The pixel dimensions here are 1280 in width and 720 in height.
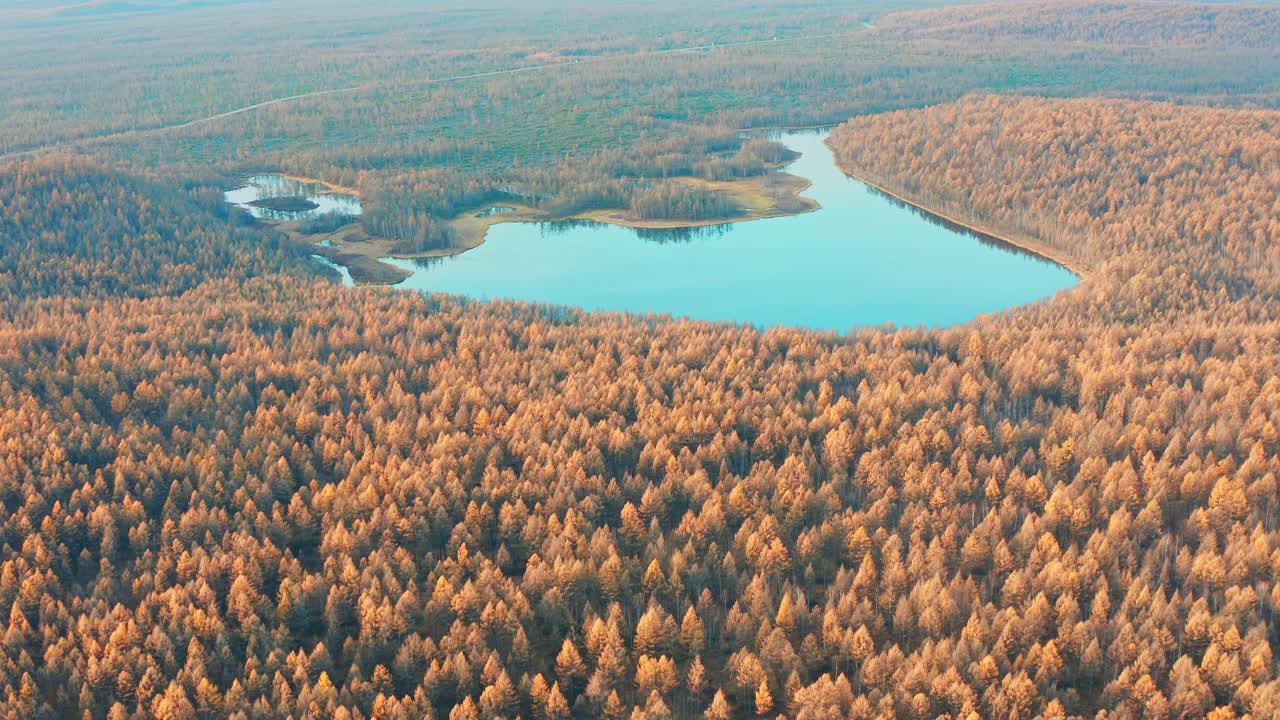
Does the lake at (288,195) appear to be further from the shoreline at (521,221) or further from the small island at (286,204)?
the shoreline at (521,221)

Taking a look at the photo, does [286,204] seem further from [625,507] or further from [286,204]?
[625,507]

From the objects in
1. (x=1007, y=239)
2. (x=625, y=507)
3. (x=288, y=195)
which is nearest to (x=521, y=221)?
(x=288, y=195)

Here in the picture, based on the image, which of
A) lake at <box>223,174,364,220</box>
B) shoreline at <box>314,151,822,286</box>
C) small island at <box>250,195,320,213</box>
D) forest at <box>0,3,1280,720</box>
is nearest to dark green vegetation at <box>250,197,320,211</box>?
small island at <box>250,195,320,213</box>

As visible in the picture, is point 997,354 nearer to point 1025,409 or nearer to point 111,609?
point 1025,409

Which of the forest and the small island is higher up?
the small island

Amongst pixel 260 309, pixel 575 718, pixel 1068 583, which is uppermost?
pixel 260 309

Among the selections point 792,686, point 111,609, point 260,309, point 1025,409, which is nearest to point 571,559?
point 792,686

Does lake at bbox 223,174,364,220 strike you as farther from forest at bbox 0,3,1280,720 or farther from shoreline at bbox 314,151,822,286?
forest at bbox 0,3,1280,720
